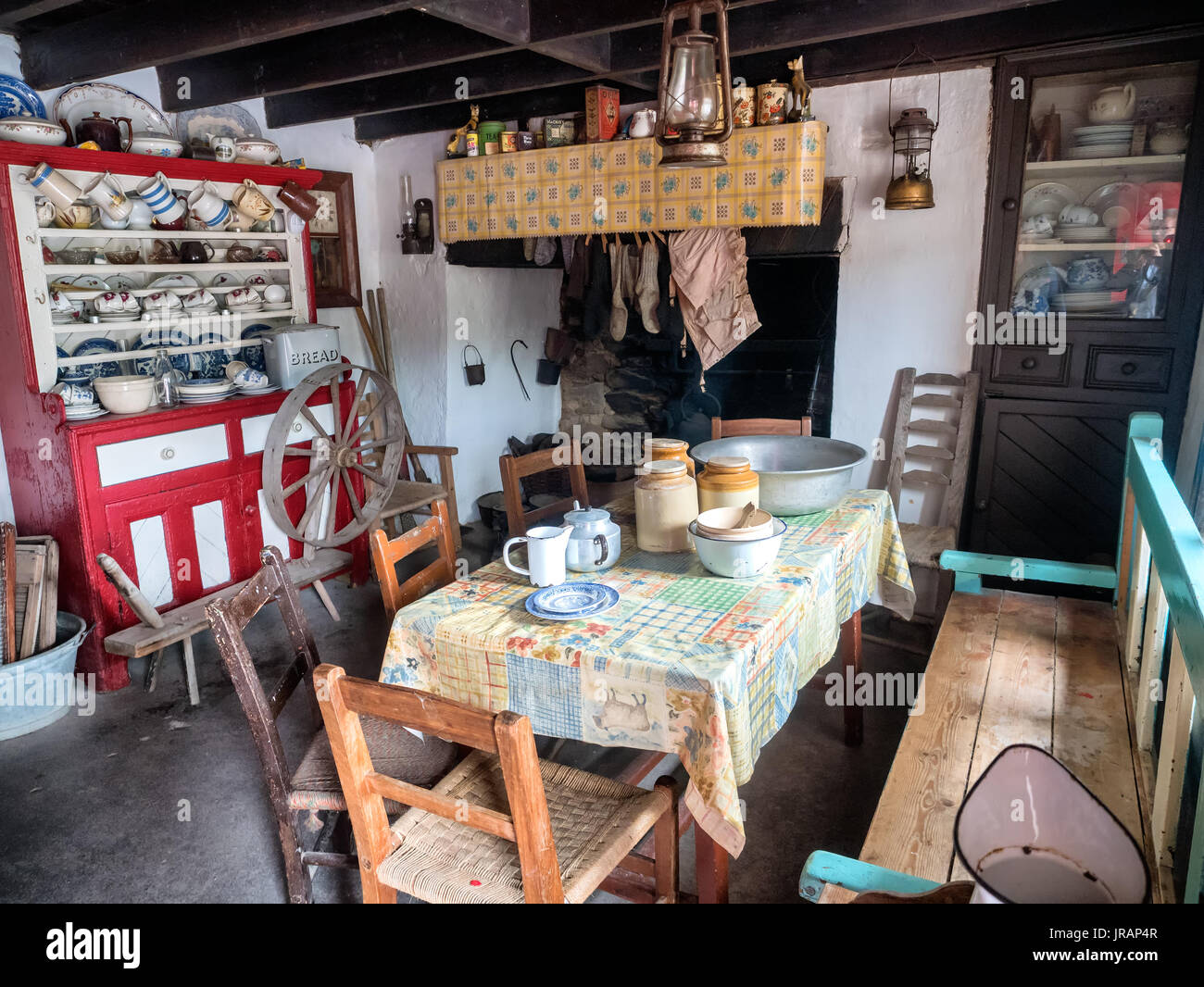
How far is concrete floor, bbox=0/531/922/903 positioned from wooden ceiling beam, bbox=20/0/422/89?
237cm

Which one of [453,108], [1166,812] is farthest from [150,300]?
[1166,812]

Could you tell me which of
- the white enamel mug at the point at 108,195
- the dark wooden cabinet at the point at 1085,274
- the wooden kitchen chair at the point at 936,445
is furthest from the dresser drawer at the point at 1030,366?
the white enamel mug at the point at 108,195

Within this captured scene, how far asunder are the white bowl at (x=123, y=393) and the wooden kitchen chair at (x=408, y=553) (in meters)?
1.75

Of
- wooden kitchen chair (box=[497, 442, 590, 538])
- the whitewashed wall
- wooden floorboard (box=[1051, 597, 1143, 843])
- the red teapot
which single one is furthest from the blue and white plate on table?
wooden floorboard (box=[1051, 597, 1143, 843])

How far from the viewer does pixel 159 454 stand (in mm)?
3512

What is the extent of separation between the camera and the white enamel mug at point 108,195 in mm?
3408

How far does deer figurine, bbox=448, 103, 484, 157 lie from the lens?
4.50m

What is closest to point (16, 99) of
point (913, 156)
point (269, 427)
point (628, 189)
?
point (269, 427)

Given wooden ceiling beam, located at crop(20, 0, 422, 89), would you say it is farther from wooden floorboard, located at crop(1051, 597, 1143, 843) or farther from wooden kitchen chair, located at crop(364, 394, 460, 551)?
wooden floorboard, located at crop(1051, 597, 1143, 843)

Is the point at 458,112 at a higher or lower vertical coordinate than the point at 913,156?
higher

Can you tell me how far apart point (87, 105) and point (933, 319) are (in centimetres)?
377

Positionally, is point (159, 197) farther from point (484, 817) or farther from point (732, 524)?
point (484, 817)

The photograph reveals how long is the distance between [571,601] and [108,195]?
112 inches

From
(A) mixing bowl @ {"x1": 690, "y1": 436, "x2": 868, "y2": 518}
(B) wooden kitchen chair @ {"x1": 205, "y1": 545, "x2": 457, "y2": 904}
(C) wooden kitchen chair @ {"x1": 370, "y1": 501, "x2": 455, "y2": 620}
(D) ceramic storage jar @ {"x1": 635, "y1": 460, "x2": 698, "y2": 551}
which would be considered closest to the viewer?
(B) wooden kitchen chair @ {"x1": 205, "y1": 545, "x2": 457, "y2": 904}
